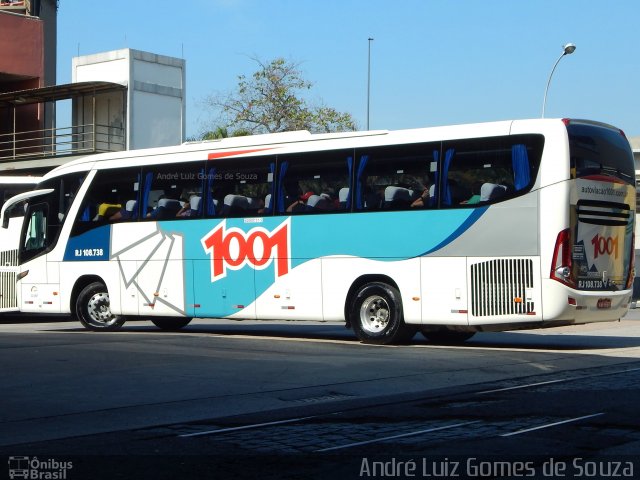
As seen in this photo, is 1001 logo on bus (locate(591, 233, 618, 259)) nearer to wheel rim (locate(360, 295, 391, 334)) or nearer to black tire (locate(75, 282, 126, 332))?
wheel rim (locate(360, 295, 391, 334))

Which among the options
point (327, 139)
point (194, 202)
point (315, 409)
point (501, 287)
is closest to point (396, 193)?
point (327, 139)

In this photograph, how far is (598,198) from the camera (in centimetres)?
1761

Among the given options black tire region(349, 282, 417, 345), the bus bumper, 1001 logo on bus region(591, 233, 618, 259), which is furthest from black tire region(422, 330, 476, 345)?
1001 logo on bus region(591, 233, 618, 259)

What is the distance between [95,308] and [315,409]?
12770 mm

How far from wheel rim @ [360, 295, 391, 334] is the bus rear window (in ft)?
13.2

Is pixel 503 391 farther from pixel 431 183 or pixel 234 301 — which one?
pixel 234 301

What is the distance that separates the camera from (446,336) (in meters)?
20.8

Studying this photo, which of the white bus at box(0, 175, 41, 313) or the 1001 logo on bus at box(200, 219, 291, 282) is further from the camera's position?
the white bus at box(0, 175, 41, 313)

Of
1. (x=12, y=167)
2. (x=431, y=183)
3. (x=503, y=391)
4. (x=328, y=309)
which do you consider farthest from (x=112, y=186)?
(x=12, y=167)

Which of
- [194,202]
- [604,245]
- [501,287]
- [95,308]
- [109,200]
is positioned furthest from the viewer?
[95,308]

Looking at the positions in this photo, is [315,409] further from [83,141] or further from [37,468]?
[83,141]

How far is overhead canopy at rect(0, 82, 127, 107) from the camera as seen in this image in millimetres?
38406

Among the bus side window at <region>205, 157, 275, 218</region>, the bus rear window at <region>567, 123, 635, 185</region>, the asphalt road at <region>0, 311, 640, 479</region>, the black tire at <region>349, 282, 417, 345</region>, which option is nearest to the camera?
the asphalt road at <region>0, 311, 640, 479</region>

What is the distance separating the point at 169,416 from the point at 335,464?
3.33 meters
